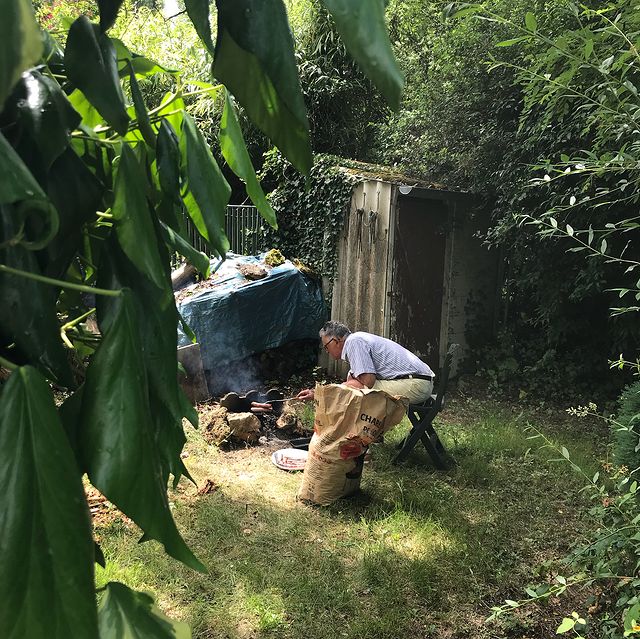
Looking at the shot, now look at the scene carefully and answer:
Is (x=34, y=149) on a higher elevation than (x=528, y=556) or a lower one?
higher

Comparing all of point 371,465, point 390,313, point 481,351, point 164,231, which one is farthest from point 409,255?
point 164,231

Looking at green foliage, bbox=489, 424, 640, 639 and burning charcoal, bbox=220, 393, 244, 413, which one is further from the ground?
green foliage, bbox=489, 424, 640, 639

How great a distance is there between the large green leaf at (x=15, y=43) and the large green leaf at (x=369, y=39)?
0.61 ft

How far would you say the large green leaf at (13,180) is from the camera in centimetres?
41

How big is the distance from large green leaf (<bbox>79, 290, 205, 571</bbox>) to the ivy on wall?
6555 mm

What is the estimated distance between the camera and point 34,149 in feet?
1.83

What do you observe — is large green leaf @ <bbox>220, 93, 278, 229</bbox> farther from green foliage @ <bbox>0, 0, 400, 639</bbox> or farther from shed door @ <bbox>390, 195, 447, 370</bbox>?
shed door @ <bbox>390, 195, 447, 370</bbox>

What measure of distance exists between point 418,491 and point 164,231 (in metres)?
3.71

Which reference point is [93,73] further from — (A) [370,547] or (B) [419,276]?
(B) [419,276]

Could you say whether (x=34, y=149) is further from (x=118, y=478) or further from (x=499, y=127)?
(x=499, y=127)

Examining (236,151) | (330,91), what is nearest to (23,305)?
(236,151)

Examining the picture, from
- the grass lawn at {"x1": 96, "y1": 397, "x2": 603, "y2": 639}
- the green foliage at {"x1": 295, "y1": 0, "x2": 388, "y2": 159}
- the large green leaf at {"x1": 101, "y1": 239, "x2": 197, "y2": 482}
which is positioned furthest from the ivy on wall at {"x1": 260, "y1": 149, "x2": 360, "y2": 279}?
the large green leaf at {"x1": 101, "y1": 239, "x2": 197, "y2": 482}

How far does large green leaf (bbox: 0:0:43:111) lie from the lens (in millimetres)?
348

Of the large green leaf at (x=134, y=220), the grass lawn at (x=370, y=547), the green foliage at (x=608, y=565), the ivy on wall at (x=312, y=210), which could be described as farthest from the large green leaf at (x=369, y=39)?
the ivy on wall at (x=312, y=210)
